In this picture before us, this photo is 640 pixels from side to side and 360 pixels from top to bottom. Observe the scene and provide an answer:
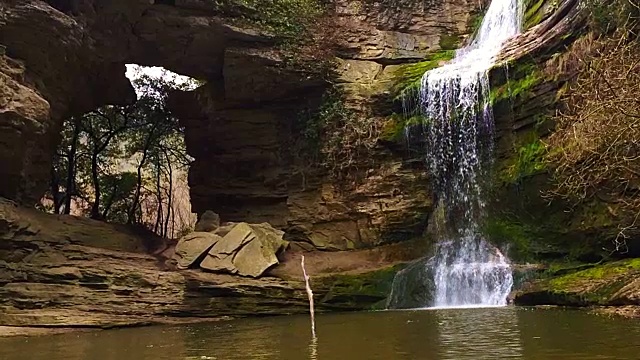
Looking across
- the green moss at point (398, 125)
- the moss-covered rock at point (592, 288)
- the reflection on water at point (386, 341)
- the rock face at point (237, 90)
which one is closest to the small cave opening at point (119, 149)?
the rock face at point (237, 90)

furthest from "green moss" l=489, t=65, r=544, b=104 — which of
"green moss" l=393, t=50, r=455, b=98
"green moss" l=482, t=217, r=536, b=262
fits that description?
"green moss" l=482, t=217, r=536, b=262

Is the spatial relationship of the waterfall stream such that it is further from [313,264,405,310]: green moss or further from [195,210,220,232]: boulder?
[195,210,220,232]: boulder

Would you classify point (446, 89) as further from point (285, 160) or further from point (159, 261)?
point (159, 261)

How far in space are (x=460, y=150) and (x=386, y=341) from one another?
32.7 feet

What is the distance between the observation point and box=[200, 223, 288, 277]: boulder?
14.2 m

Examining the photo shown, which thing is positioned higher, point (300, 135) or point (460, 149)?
point (300, 135)

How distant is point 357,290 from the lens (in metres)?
14.1

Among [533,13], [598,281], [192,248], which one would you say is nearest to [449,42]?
[533,13]

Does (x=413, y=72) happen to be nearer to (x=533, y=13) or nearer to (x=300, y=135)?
(x=533, y=13)

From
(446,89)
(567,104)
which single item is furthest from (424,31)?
(567,104)

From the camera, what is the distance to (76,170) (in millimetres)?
24797

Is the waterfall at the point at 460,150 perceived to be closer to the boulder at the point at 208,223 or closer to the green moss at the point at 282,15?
the green moss at the point at 282,15

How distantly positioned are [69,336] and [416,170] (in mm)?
10073

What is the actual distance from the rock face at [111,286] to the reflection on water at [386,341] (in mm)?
1643
